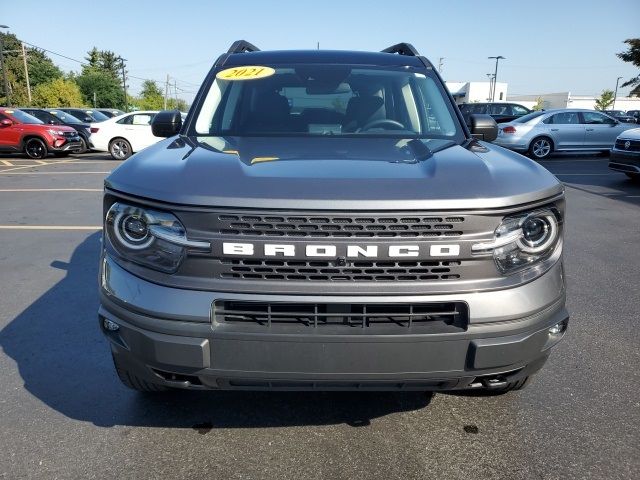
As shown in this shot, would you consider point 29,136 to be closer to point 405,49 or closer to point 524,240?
point 405,49

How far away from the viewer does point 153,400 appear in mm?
2807

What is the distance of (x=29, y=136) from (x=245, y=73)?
51.9 feet

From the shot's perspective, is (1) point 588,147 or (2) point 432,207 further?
(1) point 588,147

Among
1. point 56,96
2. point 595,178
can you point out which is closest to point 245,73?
point 595,178

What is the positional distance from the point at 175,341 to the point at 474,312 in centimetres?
112

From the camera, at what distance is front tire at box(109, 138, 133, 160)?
53.6 ft

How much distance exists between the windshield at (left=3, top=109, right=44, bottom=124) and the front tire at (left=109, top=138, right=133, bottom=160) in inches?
110

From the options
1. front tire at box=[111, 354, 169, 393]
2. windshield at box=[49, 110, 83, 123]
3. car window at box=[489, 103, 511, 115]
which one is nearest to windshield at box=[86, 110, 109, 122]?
windshield at box=[49, 110, 83, 123]

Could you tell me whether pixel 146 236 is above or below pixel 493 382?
above

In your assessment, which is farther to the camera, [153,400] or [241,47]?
[241,47]

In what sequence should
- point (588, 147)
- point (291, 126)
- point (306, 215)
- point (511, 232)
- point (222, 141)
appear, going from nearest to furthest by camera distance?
point (306, 215), point (511, 232), point (222, 141), point (291, 126), point (588, 147)

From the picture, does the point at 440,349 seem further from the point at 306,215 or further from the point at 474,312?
the point at 306,215

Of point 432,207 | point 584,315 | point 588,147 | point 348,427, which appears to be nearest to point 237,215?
point 432,207

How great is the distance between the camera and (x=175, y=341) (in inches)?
75.9
